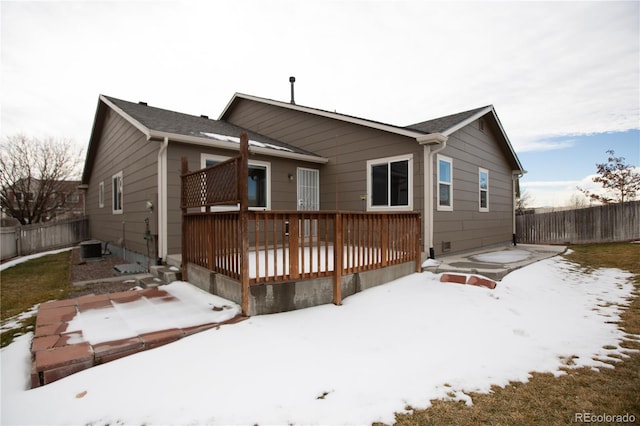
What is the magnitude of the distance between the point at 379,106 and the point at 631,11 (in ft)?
34.9

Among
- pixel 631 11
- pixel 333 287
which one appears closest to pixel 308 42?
pixel 631 11

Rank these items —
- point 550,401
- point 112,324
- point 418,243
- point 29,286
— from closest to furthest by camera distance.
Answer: point 550,401, point 112,324, point 418,243, point 29,286

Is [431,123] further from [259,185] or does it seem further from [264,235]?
[264,235]

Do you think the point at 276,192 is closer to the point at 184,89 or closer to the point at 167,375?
the point at 167,375

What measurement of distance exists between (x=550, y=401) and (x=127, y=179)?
32.3 feet

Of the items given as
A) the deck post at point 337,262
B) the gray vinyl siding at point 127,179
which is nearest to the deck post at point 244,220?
the deck post at point 337,262

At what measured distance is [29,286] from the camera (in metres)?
6.19

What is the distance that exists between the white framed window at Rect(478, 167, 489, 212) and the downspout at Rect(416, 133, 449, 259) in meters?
3.31

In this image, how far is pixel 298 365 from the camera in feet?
8.46

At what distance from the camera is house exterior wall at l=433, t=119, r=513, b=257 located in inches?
292

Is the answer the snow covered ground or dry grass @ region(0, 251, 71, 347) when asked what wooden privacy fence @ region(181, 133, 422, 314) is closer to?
the snow covered ground

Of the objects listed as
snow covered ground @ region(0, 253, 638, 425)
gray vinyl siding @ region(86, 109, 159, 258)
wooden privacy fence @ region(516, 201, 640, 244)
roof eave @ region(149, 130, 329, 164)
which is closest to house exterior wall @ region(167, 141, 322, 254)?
roof eave @ region(149, 130, 329, 164)

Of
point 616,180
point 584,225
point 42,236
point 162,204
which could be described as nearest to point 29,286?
point 162,204

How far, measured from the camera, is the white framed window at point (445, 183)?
704 cm
